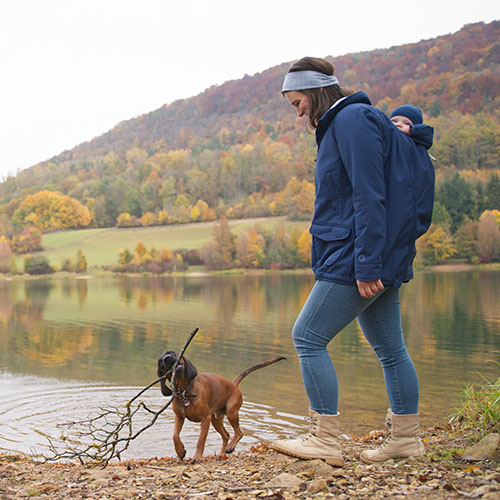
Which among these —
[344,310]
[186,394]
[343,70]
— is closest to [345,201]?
[344,310]

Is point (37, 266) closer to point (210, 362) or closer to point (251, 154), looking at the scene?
point (251, 154)

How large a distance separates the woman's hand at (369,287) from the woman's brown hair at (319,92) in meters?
1.01

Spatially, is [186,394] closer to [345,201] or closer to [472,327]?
[345,201]

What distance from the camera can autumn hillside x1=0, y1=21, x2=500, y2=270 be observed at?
107125 millimetres

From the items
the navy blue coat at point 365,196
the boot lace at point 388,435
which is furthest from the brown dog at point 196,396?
the navy blue coat at point 365,196

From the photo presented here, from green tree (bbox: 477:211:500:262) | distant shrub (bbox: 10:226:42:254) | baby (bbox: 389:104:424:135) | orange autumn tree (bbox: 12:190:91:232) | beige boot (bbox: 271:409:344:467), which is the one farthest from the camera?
orange autumn tree (bbox: 12:190:91:232)

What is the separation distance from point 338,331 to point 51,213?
368 ft

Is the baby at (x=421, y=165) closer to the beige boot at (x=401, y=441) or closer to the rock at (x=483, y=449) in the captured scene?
the beige boot at (x=401, y=441)

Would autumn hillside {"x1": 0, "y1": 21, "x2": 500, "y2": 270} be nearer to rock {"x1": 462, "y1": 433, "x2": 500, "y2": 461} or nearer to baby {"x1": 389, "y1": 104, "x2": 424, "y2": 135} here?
baby {"x1": 389, "y1": 104, "x2": 424, "y2": 135}

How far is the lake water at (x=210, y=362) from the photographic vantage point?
8.28 metres

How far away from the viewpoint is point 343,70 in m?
173

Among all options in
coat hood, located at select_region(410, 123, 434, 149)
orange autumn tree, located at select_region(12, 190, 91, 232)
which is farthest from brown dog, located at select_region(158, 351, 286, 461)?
orange autumn tree, located at select_region(12, 190, 91, 232)

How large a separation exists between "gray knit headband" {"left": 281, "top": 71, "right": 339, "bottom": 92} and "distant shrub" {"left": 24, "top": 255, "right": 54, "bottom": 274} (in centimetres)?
7847

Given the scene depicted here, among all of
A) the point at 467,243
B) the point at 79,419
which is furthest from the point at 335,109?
the point at 467,243
